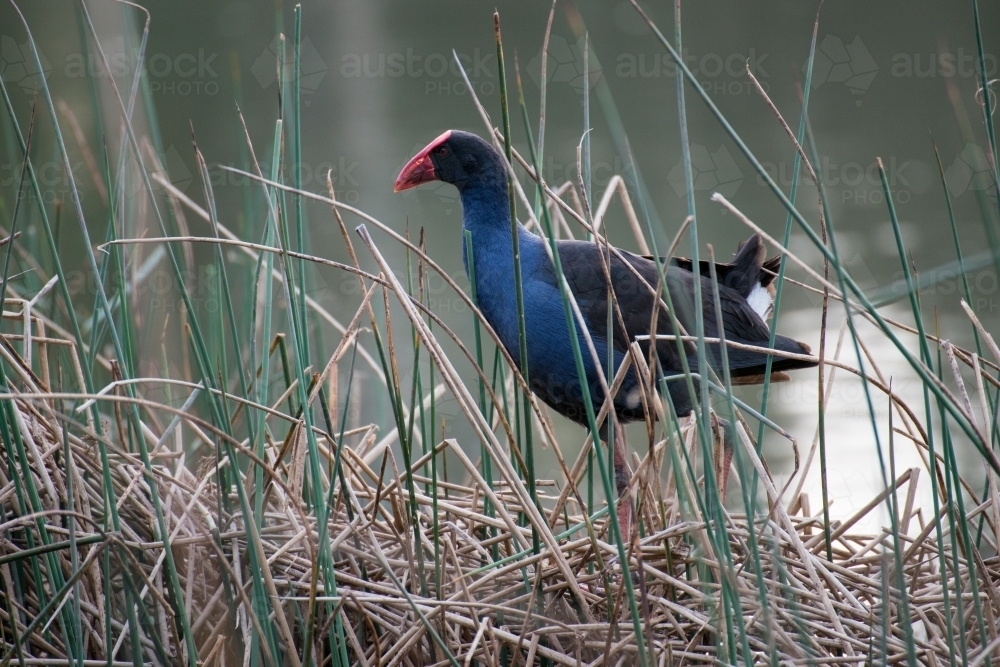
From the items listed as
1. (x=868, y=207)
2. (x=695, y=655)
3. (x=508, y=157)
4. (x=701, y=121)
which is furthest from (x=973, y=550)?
(x=701, y=121)

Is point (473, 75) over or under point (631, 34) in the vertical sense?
under

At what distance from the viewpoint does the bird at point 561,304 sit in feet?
5.72

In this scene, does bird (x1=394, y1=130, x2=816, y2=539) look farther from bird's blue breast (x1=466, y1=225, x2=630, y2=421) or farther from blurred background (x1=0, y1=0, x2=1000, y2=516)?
blurred background (x1=0, y1=0, x2=1000, y2=516)

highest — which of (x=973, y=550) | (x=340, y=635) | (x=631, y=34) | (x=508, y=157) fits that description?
(x=631, y=34)

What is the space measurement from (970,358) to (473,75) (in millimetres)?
5140

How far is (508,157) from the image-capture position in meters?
1.03

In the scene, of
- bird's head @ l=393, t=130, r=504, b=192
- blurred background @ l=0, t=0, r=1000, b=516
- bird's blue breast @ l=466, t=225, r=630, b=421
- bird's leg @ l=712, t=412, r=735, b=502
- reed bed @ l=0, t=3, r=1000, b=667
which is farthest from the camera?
blurred background @ l=0, t=0, r=1000, b=516

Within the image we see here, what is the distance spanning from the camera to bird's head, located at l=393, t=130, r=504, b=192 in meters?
1.85

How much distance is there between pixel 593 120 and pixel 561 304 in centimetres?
394

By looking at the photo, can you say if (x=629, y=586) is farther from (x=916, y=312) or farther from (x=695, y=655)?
(x=916, y=312)

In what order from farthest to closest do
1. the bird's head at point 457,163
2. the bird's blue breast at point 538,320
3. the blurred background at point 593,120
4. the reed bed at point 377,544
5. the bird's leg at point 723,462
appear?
the blurred background at point 593,120, the bird's head at point 457,163, the bird's blue breast at point 538,320, the bird's leg at point 723,462, the reed bed at point 377,544

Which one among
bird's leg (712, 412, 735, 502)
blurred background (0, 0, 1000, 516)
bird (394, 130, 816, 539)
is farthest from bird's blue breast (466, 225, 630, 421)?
blurred background (0, 0, 1000, 516)

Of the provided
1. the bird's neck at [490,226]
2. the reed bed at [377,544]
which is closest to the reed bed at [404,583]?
the reed bed at [377,544]

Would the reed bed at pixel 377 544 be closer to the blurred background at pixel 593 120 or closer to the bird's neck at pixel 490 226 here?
the bird's neck at pixel 490 226
